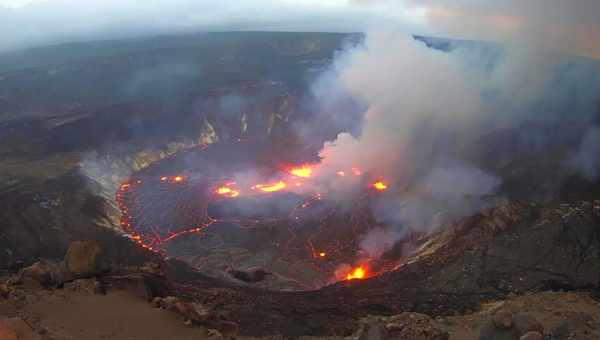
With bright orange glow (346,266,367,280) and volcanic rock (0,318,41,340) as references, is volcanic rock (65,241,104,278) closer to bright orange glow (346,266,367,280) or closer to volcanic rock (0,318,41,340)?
volcanic rock (0,318,41,340)

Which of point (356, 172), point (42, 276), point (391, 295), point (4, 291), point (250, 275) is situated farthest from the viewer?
point (356, 172)

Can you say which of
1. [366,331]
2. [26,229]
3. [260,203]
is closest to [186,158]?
[260,203]

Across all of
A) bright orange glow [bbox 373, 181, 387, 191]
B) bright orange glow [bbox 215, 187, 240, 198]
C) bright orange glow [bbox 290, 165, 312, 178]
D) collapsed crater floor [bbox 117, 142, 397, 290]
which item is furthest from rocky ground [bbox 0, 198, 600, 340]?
bright orange glow [bbox 290, 165, 312, 178]

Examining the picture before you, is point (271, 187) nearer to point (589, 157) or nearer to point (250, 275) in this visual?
point (250, 275)

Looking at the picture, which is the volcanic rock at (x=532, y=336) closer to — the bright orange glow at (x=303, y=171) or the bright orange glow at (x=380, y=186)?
the bright orange glow at (x=380, y=186)

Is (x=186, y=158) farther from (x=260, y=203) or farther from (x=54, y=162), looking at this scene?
(x=260, y=203)

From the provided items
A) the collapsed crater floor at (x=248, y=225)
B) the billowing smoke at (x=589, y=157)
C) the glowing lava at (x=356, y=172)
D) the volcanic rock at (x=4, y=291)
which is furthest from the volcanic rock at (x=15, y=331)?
the glowing lava at (x=356, y=172)

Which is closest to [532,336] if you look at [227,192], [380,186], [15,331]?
[15,331]
